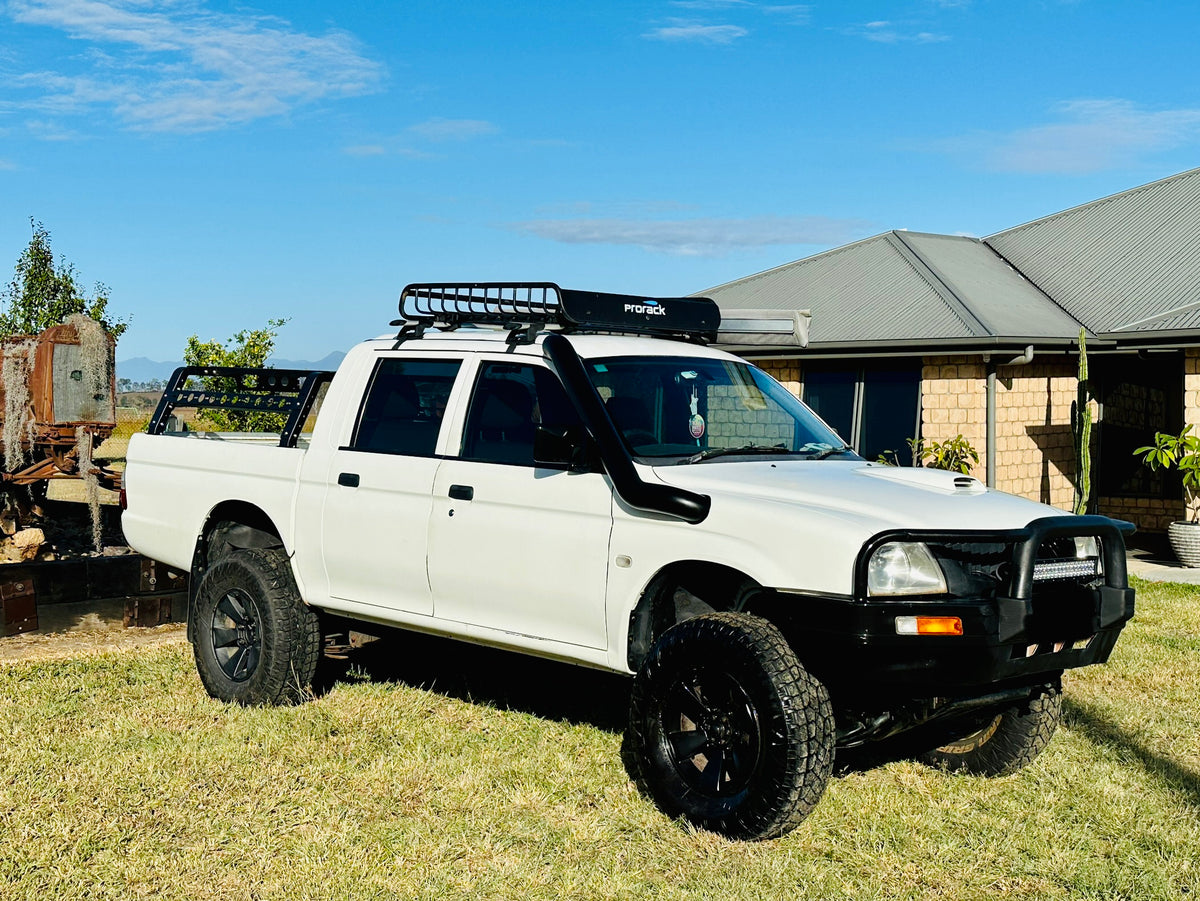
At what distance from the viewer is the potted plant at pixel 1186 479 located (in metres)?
14.4

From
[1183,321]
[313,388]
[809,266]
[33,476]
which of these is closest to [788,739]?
[313,388]

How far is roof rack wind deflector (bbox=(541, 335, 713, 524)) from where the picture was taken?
533 cm

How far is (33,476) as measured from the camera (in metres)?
13.7

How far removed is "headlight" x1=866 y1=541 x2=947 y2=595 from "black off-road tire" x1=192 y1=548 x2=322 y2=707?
343cm

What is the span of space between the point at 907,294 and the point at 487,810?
13.4 m

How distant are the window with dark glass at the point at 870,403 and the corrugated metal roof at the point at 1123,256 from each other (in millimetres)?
2457

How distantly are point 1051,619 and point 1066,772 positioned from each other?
1.55 metres

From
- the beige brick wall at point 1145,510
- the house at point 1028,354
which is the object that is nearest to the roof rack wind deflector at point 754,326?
the house at point 1028,354

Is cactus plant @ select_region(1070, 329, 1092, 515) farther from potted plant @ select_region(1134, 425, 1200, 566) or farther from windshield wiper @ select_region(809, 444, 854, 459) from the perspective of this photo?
windshield wiper @ select_region(809, 444, 854, 459)

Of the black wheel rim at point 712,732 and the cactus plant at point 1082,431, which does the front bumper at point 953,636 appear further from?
the cactus plant at point 1082,431

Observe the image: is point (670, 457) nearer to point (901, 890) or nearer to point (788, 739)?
Answer: point (788, 739)

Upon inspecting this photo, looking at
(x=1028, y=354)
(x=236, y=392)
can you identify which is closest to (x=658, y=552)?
(x=236, y=392)

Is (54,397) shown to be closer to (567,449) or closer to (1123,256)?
(567,449)

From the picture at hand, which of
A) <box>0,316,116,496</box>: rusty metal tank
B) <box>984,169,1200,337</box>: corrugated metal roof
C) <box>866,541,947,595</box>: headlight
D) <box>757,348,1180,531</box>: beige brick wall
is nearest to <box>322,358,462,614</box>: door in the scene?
<box>866,541,947,595</box>: headlight
